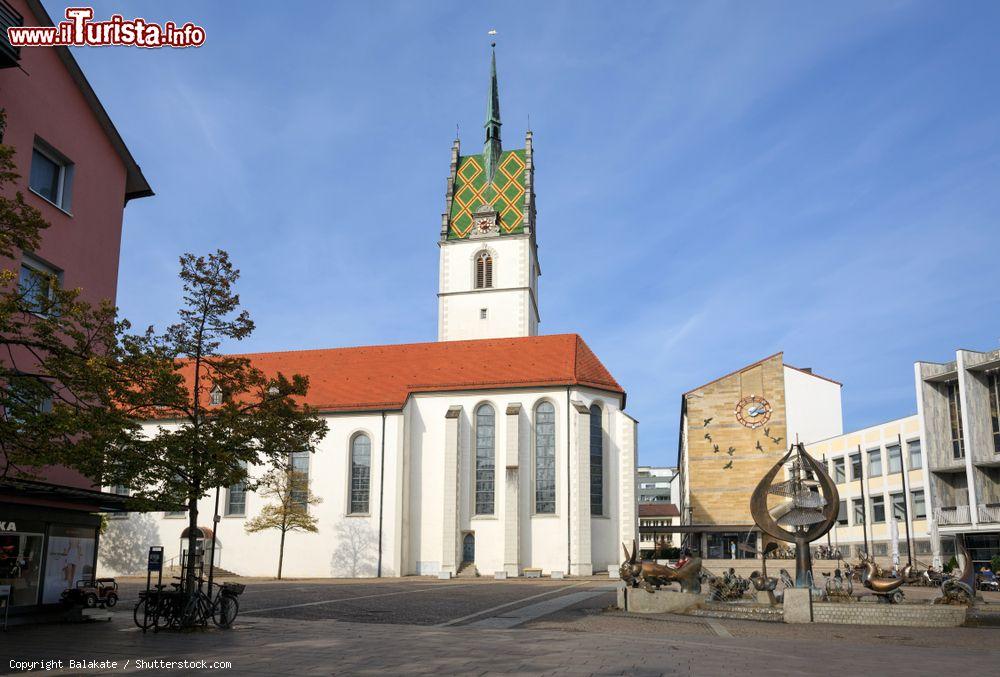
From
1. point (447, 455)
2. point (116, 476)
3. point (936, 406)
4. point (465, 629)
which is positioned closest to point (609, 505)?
point (447, 455)

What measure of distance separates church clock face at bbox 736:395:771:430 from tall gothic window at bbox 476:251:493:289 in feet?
65.5

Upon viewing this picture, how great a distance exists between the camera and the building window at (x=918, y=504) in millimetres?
47375

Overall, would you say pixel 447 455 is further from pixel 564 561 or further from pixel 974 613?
pixel 974 613

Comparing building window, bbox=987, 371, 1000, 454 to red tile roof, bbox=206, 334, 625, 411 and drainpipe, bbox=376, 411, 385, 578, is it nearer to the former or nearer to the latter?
red tile roof, bbox=206, 334, 625, 411

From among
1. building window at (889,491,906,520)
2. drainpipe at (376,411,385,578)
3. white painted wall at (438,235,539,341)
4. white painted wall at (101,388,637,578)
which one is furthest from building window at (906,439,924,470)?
drainpipe at (376,411,385,578)

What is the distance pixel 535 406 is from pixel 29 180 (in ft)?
97.8

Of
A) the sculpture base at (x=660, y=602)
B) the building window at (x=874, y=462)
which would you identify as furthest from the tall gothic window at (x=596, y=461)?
the sculpture base at (x=660, y=602)

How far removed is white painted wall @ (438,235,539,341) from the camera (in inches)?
2318

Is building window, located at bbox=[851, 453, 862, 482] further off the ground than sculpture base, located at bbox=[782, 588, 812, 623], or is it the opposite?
building window, located at bbox=[851, 453, 862, 482]

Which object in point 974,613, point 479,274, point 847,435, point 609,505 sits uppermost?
point 479,274

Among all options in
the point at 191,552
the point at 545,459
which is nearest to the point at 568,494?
the point at 545,459

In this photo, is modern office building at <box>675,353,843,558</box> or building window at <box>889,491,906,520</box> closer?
building window at <box>889,491,906,520</box>

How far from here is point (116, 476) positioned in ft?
56.6

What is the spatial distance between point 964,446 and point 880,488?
756cm
